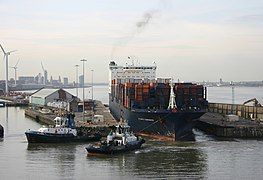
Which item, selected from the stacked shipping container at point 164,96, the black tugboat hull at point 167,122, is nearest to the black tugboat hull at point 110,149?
the black tugboat hull at point 167,122

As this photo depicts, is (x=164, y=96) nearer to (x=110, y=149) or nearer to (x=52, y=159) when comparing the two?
(x=110, y=149)

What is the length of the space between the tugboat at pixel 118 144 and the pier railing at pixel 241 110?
80.2 ft

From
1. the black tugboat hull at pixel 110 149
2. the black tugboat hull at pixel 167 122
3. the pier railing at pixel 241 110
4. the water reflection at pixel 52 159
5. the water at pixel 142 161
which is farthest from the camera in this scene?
the pier railing at pixel 241 110

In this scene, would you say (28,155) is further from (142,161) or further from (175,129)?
(175,129)

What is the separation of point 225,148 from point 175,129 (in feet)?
15.8

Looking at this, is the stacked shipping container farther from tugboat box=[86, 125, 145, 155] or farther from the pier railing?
the pier railing

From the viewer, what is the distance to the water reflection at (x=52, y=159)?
96.8ft

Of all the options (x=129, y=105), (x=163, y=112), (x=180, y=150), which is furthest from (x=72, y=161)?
(x=129, y=105)

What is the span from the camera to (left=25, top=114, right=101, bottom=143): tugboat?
39781 millimetres

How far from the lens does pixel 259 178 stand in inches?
1091

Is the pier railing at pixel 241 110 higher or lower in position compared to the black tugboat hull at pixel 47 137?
higher

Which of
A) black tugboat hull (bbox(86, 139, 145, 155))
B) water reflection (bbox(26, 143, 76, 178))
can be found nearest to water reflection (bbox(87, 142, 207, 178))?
black tugboat hull (bbox(86, 139, 145, 155))

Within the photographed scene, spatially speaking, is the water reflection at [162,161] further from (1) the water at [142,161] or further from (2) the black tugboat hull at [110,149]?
(2) the black tugboat hull at [110,149]

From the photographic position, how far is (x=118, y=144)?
35625mm
